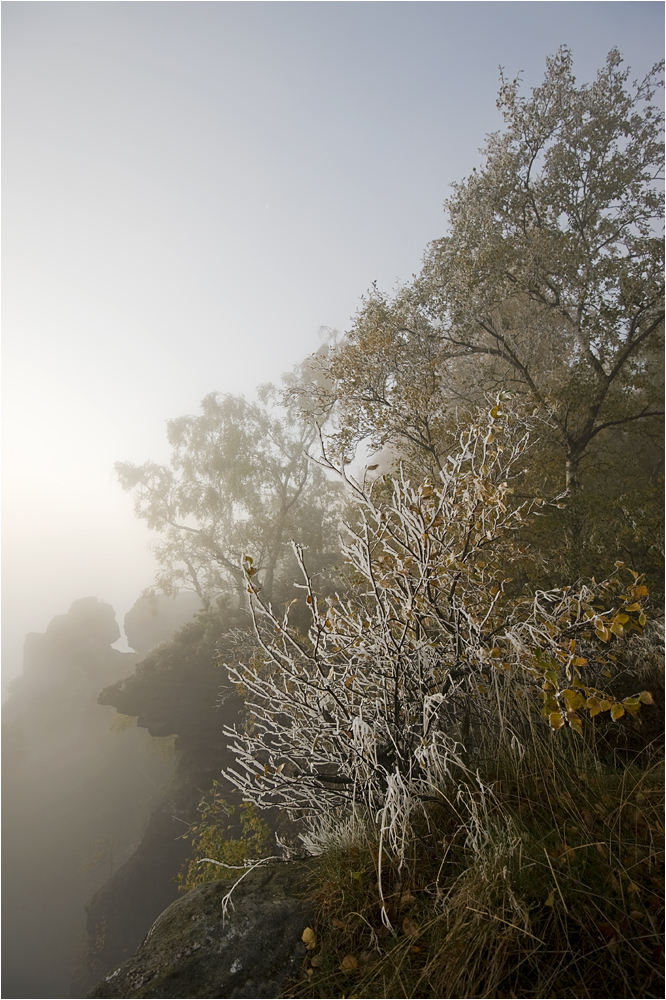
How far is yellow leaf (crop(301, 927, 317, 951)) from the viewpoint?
2.25m

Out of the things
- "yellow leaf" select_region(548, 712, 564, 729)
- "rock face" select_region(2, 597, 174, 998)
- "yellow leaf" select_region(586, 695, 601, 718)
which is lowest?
"rock face" select_region(2, 597, 174, 998)

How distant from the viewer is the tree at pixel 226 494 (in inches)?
705

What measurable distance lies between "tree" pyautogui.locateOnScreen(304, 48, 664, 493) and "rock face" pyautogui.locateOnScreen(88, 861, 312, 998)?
571 centimetres

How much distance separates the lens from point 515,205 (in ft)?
26.8

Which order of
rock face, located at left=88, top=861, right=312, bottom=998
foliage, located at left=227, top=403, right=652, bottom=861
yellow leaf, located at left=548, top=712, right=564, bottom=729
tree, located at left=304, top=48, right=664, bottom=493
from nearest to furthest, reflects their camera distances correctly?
yellow leaf, located at left=548, top=712, right=564, bottom=729 < rock face, located at left=88, top=861, right=312, bottom=998 < foliage, located at left=227, top=403, right=652, bottom=861 < tree, located at left=304, top=48, right=664, bottom=493

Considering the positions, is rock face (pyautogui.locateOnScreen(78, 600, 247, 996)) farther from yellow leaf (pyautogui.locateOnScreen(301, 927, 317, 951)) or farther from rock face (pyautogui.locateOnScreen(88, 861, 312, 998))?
yellow leaf (pyautogui.locateOnScreen(301, 927, 317, 951))

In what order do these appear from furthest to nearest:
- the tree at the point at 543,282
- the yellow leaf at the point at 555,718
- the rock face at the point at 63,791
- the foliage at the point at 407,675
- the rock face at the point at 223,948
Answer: the rock face at the point at 63,791 → the tree at the point at 543,282 → the foliage at the point at 407,675 → the rock face at the point at 223,948 → the yellow leaf at the point at 555,718

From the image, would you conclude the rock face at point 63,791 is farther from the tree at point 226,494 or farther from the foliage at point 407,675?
the foliage at point 407,675

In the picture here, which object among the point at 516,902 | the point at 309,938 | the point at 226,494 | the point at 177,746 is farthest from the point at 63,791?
the point at 516,902

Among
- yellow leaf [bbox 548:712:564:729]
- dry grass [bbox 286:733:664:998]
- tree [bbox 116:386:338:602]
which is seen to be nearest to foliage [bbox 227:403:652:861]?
dry grass [bbox 286:733:664:998]

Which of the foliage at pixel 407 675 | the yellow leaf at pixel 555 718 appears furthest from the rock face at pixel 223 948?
the yellow leaf at pixel 555 718

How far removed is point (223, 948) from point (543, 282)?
9383 mm

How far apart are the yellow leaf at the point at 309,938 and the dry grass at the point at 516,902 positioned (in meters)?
0.03

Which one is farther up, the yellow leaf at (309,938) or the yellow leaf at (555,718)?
the yellow leaf at (555,718)
